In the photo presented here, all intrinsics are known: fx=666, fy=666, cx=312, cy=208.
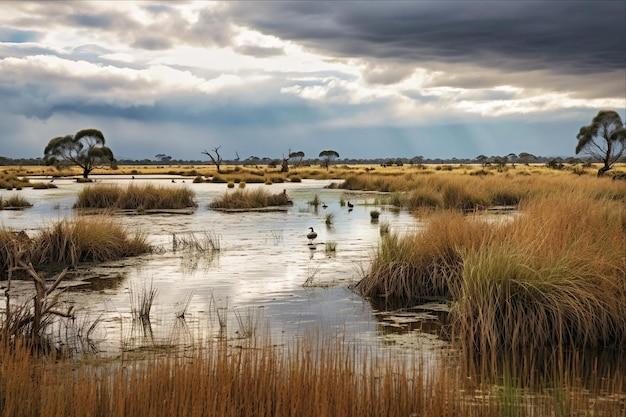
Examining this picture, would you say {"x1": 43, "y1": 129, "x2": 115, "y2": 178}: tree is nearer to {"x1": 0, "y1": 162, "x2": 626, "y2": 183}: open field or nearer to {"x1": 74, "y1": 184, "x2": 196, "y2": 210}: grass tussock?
{"x1": 0, "y1": 162, "x2": 626, "y2": 183}: open field

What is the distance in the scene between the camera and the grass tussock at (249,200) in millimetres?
37531

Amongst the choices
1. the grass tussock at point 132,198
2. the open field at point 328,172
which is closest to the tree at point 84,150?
the open field at point 328,172

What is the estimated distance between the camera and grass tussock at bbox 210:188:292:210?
3753 cm

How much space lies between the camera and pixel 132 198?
36906mm

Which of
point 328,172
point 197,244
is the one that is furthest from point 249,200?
point 328,172

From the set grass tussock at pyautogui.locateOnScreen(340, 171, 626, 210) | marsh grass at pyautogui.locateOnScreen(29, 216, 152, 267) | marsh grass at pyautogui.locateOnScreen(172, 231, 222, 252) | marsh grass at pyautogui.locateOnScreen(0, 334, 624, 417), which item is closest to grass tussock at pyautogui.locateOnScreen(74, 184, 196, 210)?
grass tussock at pyautogui.locateOnScreen(340, 171, 626, 210)

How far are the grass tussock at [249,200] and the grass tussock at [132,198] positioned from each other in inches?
80.1

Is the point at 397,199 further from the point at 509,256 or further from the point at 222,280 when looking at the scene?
the point at 509,256

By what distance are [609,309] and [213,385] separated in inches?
260

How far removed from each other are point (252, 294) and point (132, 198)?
83.1 feet

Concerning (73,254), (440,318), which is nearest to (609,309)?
(440,318)

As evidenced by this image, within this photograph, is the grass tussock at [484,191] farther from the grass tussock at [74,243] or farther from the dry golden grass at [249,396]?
the dry golden grass at [249,396]

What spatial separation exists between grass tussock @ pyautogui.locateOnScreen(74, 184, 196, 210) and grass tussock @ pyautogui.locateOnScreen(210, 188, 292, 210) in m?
2.04

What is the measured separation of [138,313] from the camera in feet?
37.6
